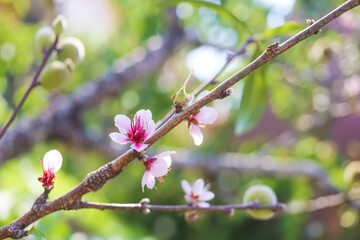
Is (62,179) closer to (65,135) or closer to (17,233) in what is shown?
(65,135)

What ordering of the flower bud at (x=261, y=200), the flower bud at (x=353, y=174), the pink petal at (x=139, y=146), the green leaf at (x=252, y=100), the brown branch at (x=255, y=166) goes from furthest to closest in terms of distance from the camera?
the brown branch at (x=255, y=166) < the flower bud at (x=353, y=174) < the green leaf at (x=252, y=100) < the flower bud at (x=261, y=200) < the pink petal at (x=139, y=146)

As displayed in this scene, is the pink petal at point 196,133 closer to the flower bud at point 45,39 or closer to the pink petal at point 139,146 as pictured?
the pink petal at point 139,146

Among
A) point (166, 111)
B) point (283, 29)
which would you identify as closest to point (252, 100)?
point (283, 29)

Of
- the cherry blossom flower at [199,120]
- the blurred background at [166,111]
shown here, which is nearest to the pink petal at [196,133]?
the cherry blossom flower at [199,120]

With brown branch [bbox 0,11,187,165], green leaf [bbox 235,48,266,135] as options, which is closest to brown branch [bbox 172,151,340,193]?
brown branch [bbox 0,11,187,165]

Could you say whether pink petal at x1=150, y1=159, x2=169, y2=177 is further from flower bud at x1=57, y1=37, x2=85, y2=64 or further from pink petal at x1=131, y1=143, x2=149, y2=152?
flower bud at x1=57, y1=37, x2=85, y2=64

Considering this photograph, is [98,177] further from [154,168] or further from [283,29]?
[283,29]
